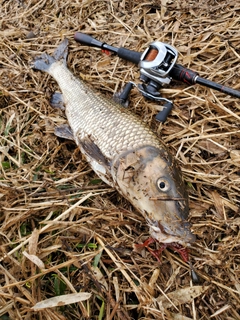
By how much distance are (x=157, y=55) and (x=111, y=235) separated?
1609 millimetres

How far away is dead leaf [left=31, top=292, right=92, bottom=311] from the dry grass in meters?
0.06

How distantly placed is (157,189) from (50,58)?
215 cm

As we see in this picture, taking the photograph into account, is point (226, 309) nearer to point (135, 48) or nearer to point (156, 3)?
point (135, 48)

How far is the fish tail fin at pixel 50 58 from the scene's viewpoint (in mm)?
3803

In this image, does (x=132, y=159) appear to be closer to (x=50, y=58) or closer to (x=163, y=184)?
(x=163, y=184)

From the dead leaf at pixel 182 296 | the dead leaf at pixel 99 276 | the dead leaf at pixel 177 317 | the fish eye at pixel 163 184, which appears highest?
the fish eye at pixel 163 184

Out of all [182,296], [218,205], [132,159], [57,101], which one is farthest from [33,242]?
[57,101]

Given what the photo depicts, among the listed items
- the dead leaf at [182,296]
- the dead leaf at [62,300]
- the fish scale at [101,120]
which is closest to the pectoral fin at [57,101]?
the fish scale at [101,120]

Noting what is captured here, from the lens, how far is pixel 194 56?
Result: 3.41 metres

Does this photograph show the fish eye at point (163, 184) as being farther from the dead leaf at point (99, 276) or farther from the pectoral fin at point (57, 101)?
the pectoral fin at point (57, 101)

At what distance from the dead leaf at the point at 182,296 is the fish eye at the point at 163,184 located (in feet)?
2.23

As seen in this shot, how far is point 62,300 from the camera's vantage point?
7.18 feet

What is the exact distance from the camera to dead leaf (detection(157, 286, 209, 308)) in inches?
89.0

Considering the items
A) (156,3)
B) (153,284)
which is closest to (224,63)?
(156,3)
